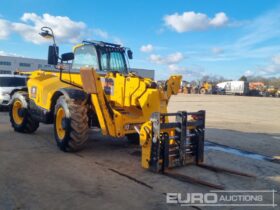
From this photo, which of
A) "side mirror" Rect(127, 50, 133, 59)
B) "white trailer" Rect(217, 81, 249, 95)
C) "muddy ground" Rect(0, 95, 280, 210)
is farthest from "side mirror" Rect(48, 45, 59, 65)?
"white trailer" Rect(217, 81, 249, 95)

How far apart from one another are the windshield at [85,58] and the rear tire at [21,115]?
7.45ft

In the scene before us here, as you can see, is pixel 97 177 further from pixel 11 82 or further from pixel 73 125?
pixel 11 82

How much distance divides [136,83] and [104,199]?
2891mm

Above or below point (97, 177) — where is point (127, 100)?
above

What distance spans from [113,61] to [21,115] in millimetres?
3554

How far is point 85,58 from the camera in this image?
8938 millimetres

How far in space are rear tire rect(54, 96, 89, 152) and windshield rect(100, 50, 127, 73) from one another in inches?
50.3

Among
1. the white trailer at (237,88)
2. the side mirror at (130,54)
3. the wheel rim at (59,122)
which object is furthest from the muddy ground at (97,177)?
the white trailer at (237,88)

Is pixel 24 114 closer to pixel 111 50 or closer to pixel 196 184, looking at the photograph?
pixel 111 50

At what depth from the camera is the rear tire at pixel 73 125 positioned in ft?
24.7

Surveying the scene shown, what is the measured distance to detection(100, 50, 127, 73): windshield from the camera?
8656 mm

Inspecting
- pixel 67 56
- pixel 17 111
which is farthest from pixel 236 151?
pixel 17 111

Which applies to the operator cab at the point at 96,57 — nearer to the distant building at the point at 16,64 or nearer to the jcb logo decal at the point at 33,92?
the jcb logo decal at the point at 33,92

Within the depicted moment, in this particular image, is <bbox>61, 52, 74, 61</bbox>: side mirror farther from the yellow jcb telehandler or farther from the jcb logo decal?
the jcb logo decal
